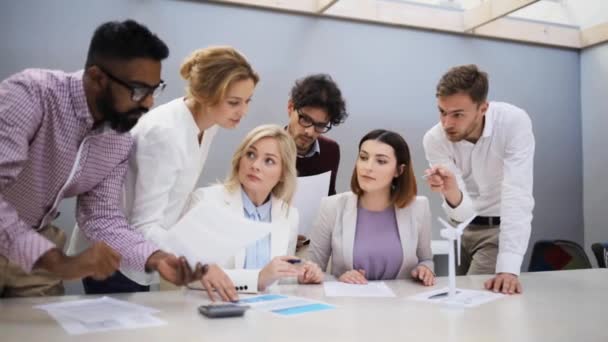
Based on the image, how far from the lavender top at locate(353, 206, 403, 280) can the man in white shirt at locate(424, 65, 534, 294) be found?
30 centimetres

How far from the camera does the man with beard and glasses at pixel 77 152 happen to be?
49.5 inches

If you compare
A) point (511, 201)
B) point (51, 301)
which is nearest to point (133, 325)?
point (51, 301)

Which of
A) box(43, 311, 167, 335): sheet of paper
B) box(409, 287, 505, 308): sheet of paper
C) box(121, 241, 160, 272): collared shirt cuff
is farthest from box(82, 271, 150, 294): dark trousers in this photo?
box(409, 287, 505, 308): sheet of paper

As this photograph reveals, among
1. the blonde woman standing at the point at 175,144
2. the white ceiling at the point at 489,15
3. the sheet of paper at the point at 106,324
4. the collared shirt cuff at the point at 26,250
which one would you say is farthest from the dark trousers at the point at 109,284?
the white ceiling at the point at 489,15

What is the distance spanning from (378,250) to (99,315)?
4.20ft

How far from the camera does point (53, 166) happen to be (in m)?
1.49

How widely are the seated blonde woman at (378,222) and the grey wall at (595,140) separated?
9.13 feet

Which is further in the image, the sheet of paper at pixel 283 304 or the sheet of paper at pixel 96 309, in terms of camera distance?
the sheet of paper at pixel 283 304

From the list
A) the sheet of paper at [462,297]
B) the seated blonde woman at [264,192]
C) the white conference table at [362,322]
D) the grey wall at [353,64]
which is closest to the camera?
the white conference table at [362,322]

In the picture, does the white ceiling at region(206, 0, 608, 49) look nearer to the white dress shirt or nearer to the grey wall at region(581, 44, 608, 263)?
the grey wall at region(581, 44, 608, 263)

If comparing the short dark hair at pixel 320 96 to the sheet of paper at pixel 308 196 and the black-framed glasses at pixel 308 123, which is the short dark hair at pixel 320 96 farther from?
the sheet of paper at pixel 308 196

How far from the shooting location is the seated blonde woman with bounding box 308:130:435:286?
90.2 inches

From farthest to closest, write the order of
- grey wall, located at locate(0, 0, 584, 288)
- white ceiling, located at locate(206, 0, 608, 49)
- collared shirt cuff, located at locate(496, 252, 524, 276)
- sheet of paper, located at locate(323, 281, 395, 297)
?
white ceiling, located at locate(206, 0, 608, 49) → grey wall, located at locate(0, 0, 584, 288) → collared shirt cuff, located at locate(496, 252, 524, 276) → sheet of paper, located at locate(323, 281, 395, 297)

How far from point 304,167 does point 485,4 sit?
224 centimetres
